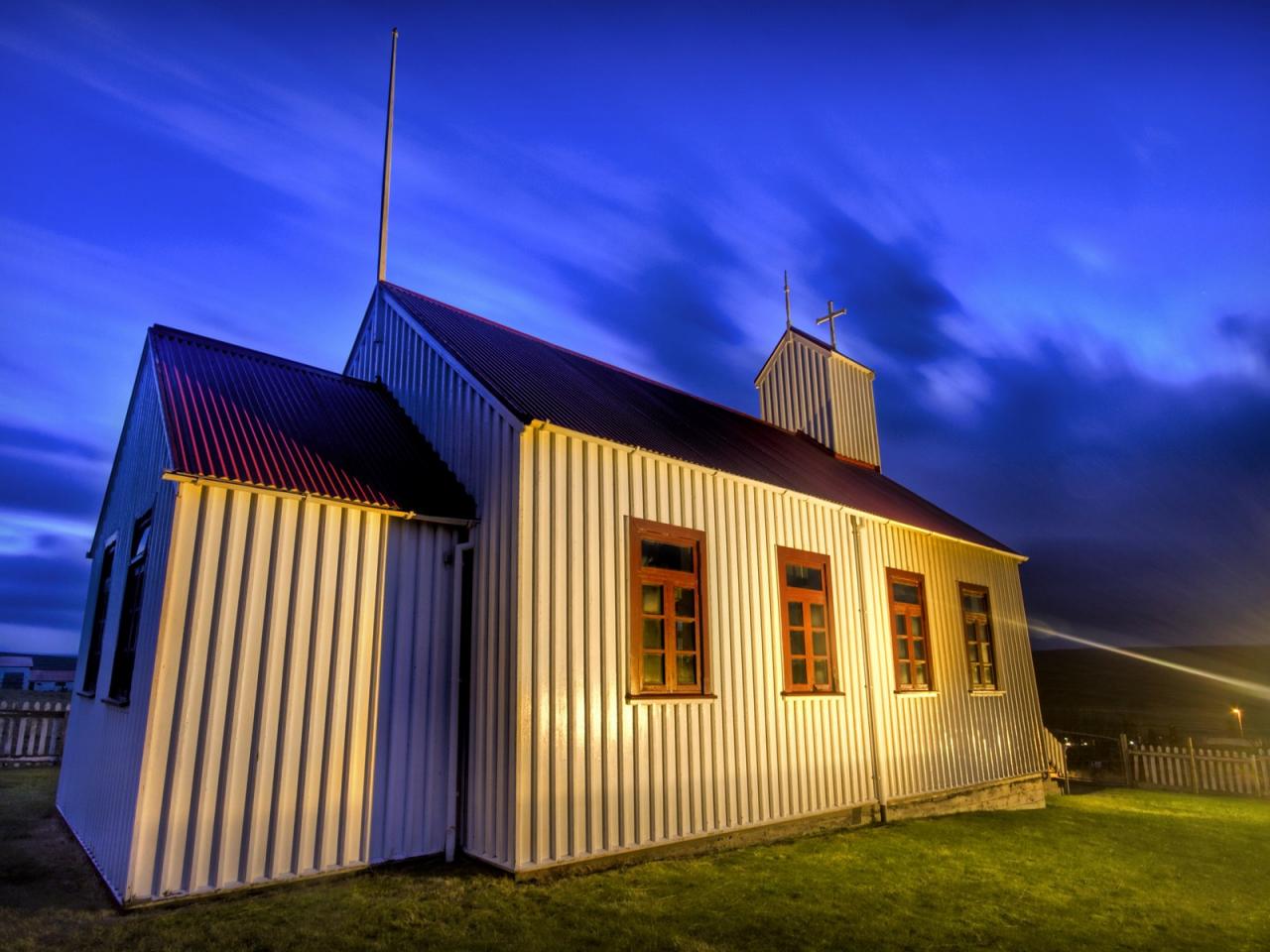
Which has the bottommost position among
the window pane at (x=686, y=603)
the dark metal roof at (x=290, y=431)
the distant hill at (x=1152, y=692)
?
the distant hill at (x=1152, y=692)

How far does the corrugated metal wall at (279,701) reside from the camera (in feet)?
18.5

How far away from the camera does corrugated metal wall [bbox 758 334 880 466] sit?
17594 millimetres

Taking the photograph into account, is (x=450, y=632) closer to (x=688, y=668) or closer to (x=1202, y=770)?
(x=688, y=668)

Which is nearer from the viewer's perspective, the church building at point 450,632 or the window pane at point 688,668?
the church building at point 450,632

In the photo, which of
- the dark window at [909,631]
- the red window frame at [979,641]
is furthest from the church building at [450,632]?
the red window frame at [979,641]

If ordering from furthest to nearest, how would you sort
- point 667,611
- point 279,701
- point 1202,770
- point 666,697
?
point 1202,770 → point 667,611 → point 666,697 → point 279,701

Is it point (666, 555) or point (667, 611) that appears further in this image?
point (666, 555)

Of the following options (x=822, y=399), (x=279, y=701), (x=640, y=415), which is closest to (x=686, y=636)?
(x=640, y=415)

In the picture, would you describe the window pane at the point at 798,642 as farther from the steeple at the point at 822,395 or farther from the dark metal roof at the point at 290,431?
the steeple at the point at 822,395

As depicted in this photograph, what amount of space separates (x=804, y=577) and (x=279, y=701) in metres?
6.54

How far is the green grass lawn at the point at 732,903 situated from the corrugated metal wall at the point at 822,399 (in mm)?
10061

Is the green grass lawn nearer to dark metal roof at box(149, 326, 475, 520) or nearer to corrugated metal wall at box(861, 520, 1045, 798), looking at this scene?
corrugated metal wall at box(861, 520, 1045, 798)

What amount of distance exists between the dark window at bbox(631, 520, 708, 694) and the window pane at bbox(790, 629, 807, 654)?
183 cm

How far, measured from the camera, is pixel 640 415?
10188 mm
